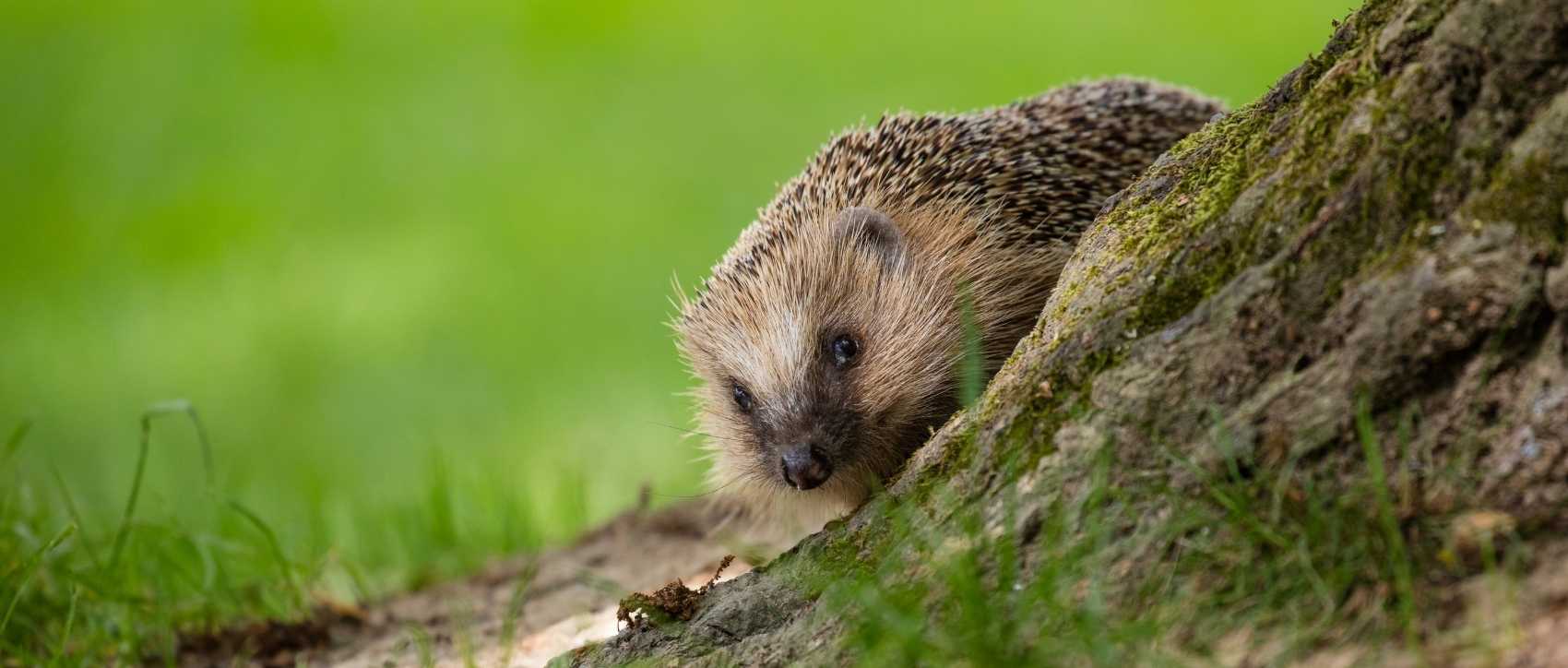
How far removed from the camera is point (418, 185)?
1077 centimetres

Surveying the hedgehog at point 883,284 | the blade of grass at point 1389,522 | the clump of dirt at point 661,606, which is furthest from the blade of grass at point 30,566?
the blade of grass at point 1389,522

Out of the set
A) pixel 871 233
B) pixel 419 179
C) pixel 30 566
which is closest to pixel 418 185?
pixel 419 179

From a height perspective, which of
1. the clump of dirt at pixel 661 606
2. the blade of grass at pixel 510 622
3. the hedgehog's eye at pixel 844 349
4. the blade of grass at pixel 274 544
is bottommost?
the clump of dirt at pixel 661 606

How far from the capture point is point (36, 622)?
4168 millimetres

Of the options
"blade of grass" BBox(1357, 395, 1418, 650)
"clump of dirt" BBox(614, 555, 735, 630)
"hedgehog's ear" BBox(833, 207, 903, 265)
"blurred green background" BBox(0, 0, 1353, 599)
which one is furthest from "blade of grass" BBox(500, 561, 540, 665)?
"blurred green background" BBox(0, 0, 1353, 599)

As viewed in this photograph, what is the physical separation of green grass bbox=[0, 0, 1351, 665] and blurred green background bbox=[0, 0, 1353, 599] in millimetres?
26

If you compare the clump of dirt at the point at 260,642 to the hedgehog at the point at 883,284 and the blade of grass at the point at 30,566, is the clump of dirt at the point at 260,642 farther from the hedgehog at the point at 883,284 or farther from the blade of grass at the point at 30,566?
the hedgehog at the point at 883,284

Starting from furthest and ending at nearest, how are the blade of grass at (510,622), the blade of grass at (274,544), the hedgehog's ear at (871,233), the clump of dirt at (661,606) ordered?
the blade of grass at (274,544)
the hedgehog's ear at (871,233)
the blade of grass at (510,622)
the clump of dirt at (661,606)

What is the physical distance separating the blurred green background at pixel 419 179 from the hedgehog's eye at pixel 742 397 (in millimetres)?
4051

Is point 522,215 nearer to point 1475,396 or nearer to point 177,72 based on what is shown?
point 177,72

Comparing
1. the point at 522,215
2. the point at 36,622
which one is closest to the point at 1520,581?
the point at 36,622

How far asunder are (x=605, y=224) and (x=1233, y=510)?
8739mm

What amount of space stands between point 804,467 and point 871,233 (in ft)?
2.85

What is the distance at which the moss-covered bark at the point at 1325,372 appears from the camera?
6.35 ft
